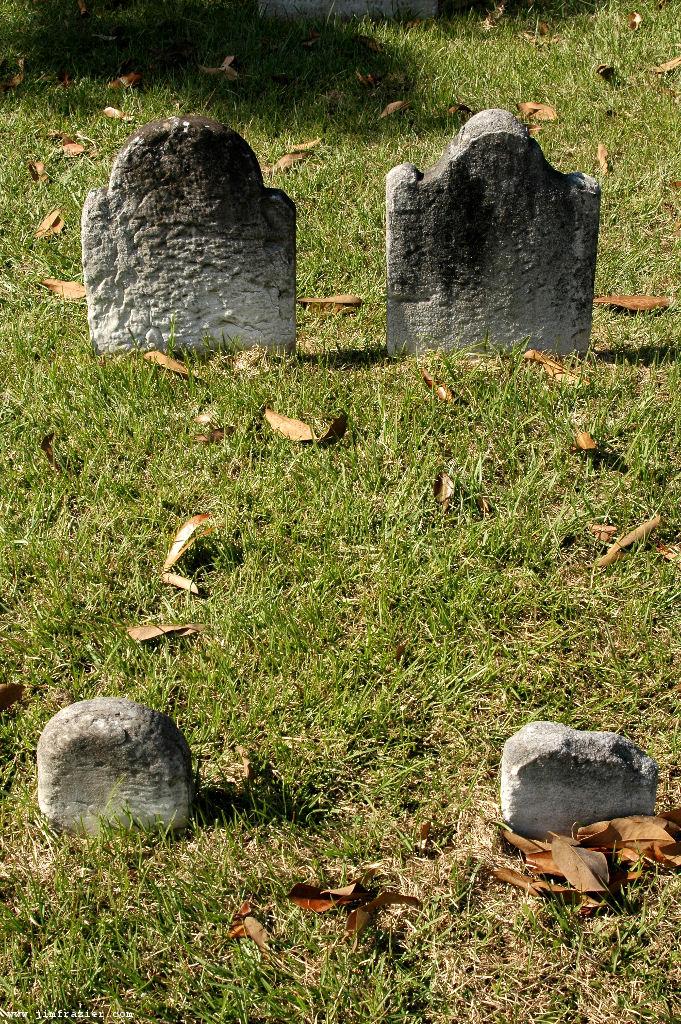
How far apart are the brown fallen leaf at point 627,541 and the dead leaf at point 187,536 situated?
1.16m

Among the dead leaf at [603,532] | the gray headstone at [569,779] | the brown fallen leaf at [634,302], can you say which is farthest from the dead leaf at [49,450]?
the brown fallen leaf at [634,302]

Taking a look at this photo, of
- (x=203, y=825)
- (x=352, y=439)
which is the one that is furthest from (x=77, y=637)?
(x=352, y=439)

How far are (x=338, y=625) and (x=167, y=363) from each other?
4.65ft

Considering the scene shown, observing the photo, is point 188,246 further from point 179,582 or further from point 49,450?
point 179,582

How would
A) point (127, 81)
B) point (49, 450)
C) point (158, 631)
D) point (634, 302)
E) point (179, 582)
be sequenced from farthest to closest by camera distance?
point (127, 81), point (634, 302), point (49, 450), point (179, 582), point (158, 631)

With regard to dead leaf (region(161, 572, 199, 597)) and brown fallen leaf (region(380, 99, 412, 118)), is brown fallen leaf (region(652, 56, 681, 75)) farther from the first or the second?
dead leaf (region(161, 572, 199, 597))

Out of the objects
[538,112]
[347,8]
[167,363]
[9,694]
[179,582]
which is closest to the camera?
[9,694]

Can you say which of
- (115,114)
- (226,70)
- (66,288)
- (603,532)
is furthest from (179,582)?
(226,70)

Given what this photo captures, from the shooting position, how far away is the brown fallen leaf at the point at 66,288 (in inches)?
170

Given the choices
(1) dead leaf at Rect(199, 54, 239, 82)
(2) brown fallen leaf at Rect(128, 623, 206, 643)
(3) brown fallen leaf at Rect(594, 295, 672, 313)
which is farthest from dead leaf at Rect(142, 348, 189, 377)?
(1) dead leaf at Rect(199, 54, 239, 82)

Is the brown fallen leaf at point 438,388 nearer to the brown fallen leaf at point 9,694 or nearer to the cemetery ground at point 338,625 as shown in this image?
the cemetery ground at point 338,625

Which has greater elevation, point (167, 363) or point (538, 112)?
point (538, 112)

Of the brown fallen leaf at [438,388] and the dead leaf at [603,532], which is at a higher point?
the brown fallen leaf at [438,388]

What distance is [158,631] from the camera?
2824 mm
